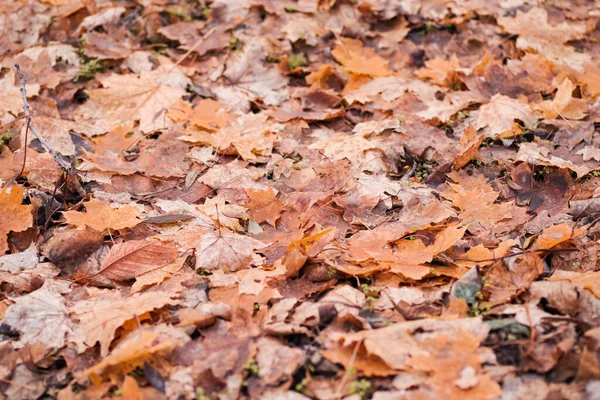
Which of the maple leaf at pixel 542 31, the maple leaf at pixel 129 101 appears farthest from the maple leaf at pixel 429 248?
the maple leaf at pixel 542 31

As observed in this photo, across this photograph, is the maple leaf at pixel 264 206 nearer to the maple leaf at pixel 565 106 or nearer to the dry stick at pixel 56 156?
the dry stick at pixel 56 156

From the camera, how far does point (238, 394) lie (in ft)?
6.46

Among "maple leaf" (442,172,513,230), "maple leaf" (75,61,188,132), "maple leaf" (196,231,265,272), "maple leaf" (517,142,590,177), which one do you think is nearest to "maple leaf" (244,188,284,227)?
"maple leaf" (196,231,265,272)

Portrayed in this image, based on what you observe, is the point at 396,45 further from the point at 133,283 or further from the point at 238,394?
the point at 238,394

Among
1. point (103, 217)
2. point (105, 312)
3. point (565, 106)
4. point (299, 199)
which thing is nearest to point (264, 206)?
point (299, 199)

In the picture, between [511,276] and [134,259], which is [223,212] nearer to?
[134,259]

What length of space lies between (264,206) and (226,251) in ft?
1.37

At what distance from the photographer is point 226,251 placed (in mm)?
2588

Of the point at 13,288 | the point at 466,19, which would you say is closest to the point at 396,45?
the point at 466,19

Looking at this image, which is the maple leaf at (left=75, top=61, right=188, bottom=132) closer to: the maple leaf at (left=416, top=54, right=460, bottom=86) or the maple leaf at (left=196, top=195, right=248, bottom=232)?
the maple leaf at (left=196, top=195, right=248, bottom=232)

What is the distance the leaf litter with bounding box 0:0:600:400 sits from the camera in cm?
205

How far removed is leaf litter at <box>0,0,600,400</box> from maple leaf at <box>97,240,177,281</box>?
0.01m

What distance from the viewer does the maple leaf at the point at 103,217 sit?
8.82 ft

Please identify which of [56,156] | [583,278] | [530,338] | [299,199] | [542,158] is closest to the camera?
[530,338]
